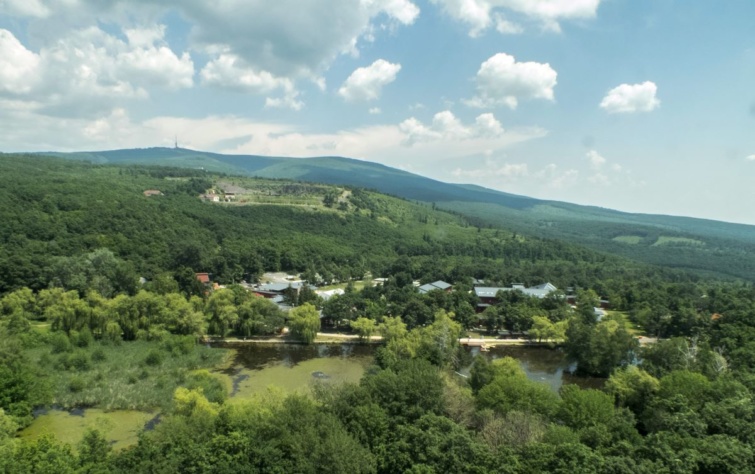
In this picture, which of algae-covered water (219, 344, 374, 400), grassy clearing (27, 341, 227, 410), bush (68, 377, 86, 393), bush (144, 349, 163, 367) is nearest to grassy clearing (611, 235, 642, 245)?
algae-covered water (219, 344, 374, 400)

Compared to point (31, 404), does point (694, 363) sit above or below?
above

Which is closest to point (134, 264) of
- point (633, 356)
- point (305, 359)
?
point (305, 359)

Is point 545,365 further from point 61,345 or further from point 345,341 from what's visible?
point 61,345

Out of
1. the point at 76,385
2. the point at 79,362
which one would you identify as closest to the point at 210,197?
the point at 79,362

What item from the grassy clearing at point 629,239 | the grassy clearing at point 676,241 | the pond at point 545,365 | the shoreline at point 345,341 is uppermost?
the grassy clearing at point 676,241

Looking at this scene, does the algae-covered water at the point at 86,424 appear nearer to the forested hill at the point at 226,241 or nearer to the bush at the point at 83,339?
the bush at the point at 83,339

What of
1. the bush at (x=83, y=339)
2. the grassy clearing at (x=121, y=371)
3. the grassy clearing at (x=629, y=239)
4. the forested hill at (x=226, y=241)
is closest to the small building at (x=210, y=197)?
the forested hill at (x=226, y=241)

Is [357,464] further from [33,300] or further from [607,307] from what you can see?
[607,307]
